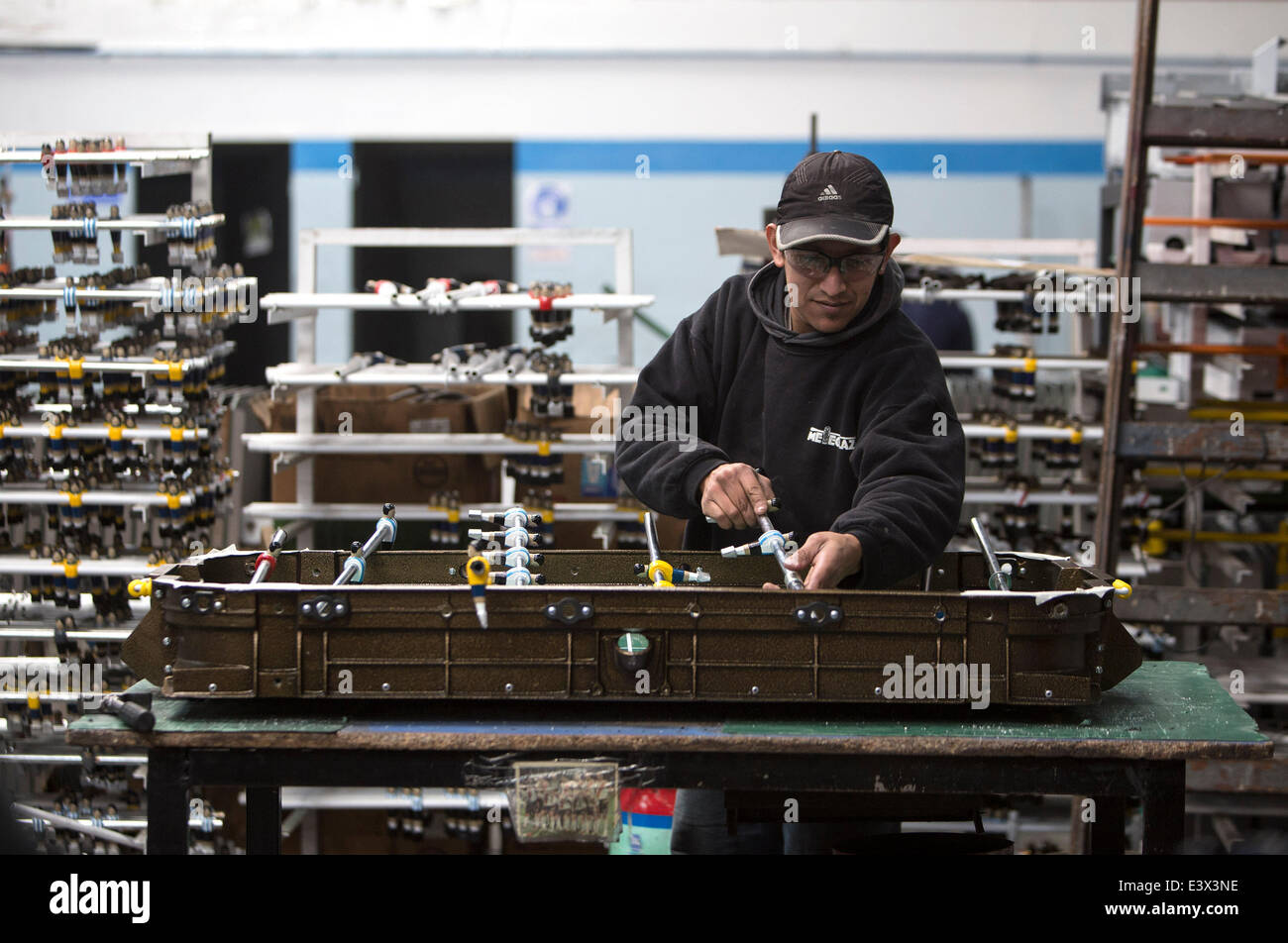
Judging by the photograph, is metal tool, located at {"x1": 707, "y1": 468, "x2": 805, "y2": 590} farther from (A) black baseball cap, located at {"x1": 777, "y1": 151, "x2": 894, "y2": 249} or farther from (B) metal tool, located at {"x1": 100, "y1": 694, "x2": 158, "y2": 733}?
(B) metal tool, located at {"x1": 100, "y1": 694, "x2": 158, "y2": 733}

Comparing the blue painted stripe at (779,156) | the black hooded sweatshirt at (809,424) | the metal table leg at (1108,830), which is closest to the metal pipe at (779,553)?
the black hooded sweatshirt at (809,424)

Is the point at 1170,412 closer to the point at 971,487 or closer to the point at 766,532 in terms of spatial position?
the point at 971,487

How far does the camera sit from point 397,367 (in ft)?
16.7

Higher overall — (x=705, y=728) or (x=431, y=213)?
(x=431, y=213)

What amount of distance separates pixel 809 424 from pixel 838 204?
1.41 ft

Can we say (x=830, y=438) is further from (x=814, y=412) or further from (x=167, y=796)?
(x=167, y=796)

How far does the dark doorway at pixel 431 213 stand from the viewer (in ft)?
25.3

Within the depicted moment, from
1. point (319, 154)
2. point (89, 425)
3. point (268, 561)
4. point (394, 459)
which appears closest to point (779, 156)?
point (319, 154)

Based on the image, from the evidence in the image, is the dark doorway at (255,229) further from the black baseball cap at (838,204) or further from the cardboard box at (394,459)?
the black baseball cap at (838,204)

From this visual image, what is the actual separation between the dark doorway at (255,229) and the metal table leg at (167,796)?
5.60m

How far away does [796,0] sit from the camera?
7.37m

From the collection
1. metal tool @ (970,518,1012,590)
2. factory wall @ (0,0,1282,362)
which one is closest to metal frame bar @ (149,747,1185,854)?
metal tool @ (970,518,1012,590)

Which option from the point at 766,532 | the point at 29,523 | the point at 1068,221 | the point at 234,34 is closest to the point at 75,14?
the point at 234,34

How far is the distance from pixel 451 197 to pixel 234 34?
139 centimetres
